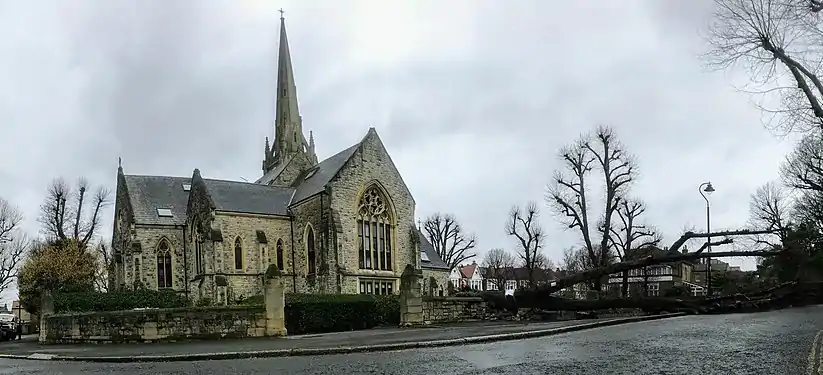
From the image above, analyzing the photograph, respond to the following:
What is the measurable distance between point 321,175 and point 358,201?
13.2 feet

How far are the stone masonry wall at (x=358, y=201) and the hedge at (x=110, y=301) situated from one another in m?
8.85

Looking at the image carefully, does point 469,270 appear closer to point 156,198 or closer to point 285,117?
point 285,117

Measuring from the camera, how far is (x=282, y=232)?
3938cm

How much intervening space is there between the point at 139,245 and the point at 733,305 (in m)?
31.8

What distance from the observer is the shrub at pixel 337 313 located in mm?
Answer: 24938

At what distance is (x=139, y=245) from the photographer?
40844 millimetres

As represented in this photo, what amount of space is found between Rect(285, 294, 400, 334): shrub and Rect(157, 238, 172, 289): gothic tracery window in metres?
18.1

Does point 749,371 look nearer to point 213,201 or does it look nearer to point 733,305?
point 733,305

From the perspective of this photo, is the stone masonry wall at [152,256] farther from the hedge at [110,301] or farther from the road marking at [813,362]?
the road marking at [813,362]

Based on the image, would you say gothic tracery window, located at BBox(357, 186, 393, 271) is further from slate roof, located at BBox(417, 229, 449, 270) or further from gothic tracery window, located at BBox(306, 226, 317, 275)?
slate roof, located at BBox(417, 229, 449, 270)

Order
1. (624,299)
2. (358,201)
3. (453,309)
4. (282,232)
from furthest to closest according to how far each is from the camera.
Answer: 1. (282,232)
2. (358,201)
3. (453,309)
4. (624,299)

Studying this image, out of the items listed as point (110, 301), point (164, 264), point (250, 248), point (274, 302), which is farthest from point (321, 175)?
point (274, 302)

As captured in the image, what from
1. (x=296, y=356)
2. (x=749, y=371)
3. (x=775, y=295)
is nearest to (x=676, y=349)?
(x=749, y=371)

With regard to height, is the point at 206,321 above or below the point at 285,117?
below
